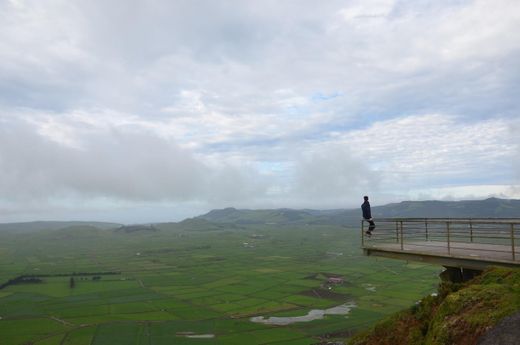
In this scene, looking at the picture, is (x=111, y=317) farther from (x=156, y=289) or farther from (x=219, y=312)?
(x=156, y=289)

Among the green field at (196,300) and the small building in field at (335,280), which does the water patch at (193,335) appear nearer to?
the green field at (196,300)

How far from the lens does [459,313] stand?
1272cm

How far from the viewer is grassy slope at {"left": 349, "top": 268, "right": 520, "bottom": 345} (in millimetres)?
11430

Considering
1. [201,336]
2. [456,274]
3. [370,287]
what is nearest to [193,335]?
[201,336]

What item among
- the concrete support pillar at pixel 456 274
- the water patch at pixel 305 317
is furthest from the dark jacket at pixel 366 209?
the water patch at pixel 305 317

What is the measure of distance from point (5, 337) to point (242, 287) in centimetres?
6468

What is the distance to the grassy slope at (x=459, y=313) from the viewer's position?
11.4 metres

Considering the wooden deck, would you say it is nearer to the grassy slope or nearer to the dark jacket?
the grassy slope

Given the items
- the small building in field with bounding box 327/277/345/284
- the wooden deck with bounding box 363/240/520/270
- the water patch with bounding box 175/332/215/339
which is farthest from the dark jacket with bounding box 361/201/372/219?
the small building in field with bounding box 327/277/345/284

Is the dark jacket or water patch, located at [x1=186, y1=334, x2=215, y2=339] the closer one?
the dark jacket

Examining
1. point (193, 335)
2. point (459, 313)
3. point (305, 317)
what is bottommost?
point (305, 317)

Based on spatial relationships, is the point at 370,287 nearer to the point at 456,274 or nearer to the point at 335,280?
the point at 335,280

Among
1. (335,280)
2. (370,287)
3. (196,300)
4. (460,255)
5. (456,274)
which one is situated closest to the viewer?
(460,255)

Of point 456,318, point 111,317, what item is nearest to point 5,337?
point 111,317
